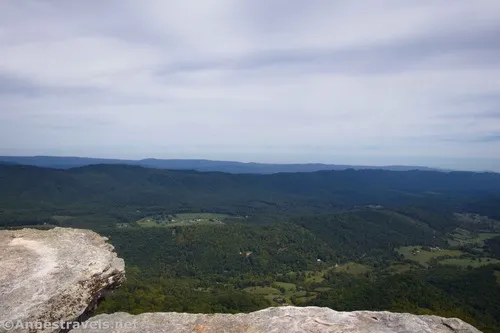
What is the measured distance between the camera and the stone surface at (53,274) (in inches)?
491

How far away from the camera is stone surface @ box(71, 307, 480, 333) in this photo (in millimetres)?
12875

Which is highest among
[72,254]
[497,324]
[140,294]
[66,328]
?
[72,254]

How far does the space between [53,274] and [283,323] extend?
8.57 metres

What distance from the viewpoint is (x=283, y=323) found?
13219mm

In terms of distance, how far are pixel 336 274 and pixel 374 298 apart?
7464cm

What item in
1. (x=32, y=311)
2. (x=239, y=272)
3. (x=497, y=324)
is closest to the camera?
(x=32, y=311)

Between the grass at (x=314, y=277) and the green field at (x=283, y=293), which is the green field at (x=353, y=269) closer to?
the grass at (x=314, y=277)

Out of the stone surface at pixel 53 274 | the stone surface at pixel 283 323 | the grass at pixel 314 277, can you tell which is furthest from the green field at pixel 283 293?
the stone surface at pixel 283 323

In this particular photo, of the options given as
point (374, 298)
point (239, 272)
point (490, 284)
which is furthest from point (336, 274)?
point (374, 298)

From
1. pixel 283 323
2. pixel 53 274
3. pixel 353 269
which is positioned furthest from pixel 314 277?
pixel 53 274

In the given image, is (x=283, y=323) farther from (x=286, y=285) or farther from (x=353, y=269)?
(x=353, y=269)

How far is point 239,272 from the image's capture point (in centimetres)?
18475

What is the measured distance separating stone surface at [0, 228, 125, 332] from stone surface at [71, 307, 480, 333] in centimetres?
104

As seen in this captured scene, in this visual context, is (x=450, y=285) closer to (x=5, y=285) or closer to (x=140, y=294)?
(x=140, y=294)
